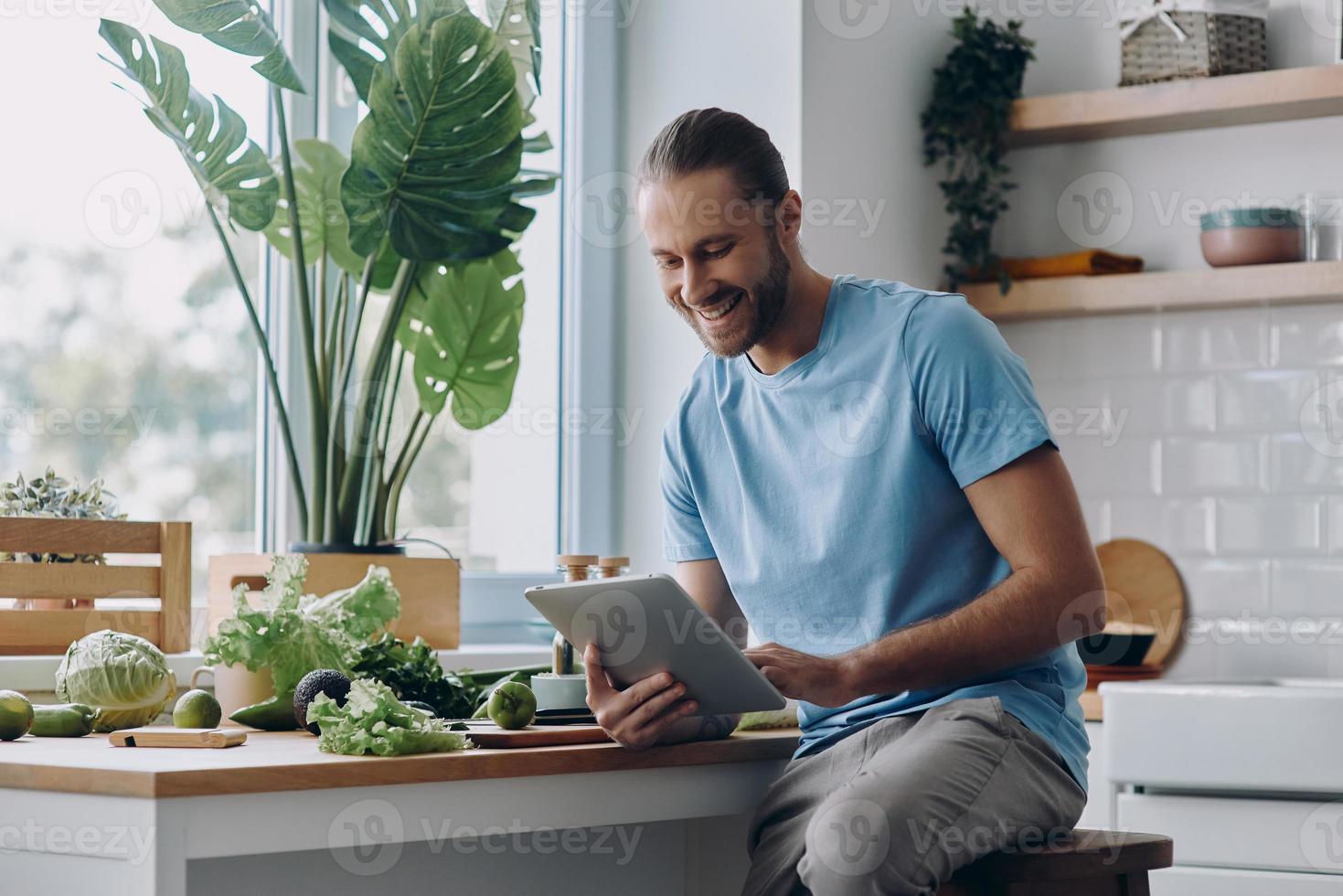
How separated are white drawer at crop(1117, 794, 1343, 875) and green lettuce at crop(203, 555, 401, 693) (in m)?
1.49

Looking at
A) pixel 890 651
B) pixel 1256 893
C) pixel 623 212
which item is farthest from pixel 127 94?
pixel 1256 893

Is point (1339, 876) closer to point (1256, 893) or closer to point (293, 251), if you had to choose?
point (1256, 893)

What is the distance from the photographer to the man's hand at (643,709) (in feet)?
5.86

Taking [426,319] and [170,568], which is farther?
[426,319]

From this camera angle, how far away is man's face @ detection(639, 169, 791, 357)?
200cm

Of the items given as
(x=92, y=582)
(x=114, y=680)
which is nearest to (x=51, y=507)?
(x=92, y=582)

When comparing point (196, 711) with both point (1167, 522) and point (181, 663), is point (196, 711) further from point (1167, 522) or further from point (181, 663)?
point (1167, 522)

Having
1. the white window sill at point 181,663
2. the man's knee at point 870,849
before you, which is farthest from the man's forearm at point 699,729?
the white window sill at point 181,663

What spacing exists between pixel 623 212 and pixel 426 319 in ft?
2.50

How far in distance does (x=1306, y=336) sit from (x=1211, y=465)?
34cm

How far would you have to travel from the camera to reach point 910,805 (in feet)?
5.44

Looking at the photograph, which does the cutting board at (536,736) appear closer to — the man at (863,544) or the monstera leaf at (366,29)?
the man at (863,544)

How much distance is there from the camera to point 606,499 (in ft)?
11.5

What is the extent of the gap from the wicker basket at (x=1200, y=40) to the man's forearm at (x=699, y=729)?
80.2 inches
